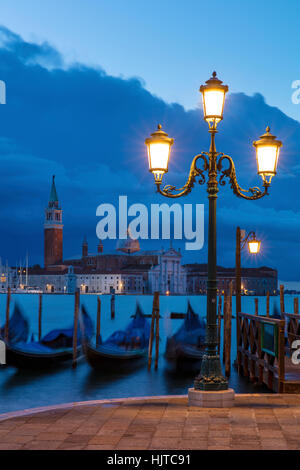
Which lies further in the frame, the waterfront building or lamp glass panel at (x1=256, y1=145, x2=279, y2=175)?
the waterfront building

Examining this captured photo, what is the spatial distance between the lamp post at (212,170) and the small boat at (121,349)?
10.3 m

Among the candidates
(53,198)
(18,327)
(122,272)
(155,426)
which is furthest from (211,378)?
(53,198)

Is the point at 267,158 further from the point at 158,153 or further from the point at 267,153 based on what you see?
the point at 158,153

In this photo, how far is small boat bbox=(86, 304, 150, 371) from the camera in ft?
54.4

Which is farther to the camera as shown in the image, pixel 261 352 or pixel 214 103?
pixel 261 352

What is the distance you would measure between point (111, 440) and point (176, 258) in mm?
111624

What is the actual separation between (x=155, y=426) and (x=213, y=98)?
10.8 ft

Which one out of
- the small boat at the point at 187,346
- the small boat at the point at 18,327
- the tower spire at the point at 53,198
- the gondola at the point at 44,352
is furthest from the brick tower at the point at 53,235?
the gondola at the point at 44,352

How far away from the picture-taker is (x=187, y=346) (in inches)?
714

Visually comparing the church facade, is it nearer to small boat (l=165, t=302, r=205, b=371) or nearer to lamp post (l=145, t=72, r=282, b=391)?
small boat (l=165, t=302, r=205, b=371)

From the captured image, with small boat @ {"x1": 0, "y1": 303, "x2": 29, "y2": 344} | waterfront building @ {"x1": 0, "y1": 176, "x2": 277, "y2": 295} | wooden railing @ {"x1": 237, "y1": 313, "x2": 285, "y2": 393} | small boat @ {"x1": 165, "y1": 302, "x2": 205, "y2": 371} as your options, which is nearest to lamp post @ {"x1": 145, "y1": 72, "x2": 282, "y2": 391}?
wooden railing @ {"x1": 237, "y1": 313, "x2": 285, "y2": 393}

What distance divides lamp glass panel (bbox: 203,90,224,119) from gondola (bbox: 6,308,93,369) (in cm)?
1202
